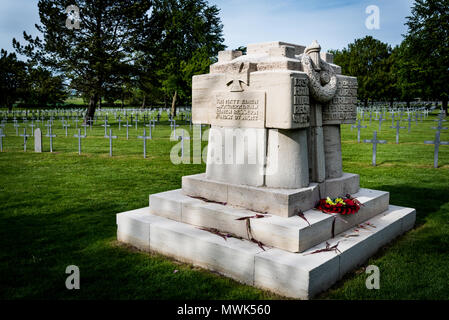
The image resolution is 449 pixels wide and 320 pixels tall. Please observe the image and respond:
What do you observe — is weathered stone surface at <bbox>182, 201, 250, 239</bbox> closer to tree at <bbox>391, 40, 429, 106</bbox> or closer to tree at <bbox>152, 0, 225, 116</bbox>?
tree at <bbox>152, 0, 225, 116</bbox>

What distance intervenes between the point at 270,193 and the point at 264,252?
2.70 ft

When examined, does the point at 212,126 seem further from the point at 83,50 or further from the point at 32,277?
the point at 83,50

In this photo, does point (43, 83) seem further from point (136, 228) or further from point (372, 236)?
point (372, 236)

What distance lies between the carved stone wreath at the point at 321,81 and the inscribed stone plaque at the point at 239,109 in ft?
2.26

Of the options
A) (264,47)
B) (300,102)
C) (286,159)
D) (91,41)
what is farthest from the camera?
(91,41)

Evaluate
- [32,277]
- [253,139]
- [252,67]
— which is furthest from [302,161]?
[32,277]

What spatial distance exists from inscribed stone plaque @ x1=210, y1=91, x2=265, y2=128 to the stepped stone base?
85cm

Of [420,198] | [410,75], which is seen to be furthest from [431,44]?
[420,198]

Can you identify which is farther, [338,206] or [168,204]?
[168,204]

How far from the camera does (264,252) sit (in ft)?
14.0

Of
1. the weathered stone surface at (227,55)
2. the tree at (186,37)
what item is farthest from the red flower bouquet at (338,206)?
the tree at (186,37)

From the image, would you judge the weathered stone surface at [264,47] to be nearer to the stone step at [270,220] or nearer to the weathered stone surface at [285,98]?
the weathered stone surface at [285,98]

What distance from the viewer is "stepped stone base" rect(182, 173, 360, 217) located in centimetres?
473

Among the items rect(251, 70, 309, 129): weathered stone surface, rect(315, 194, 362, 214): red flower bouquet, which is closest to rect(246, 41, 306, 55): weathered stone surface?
rect(251, 70, 309, 129): weathered stone surface
